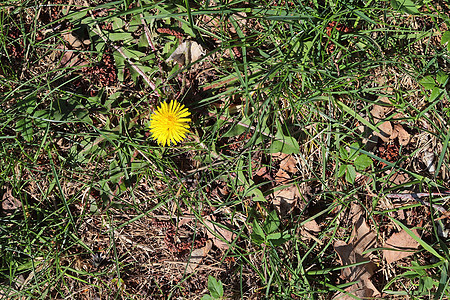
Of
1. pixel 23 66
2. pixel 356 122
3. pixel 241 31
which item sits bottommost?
pixel 356 122

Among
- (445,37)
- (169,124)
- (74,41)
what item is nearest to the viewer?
(169,124)

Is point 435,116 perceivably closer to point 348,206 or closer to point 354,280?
point 348,206

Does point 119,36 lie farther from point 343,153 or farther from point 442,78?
point 442,78

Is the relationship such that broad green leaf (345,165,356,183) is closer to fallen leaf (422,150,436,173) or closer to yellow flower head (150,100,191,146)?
fallen leaf (422,150,436,173)

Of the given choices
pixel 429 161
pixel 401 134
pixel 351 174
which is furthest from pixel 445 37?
pixel 351 174

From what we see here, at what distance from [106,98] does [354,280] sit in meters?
2.38

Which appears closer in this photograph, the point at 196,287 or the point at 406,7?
the point at 406,7

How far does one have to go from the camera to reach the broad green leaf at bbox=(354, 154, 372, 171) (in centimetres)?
266

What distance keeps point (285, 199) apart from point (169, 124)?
106cm

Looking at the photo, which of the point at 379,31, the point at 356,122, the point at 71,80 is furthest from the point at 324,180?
the point at 71,80

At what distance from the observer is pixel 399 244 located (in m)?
2.73

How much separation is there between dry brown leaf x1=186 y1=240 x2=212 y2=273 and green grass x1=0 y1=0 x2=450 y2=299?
43 millimetres

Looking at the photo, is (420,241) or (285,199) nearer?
(420,241)

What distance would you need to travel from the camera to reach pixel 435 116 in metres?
2.74
